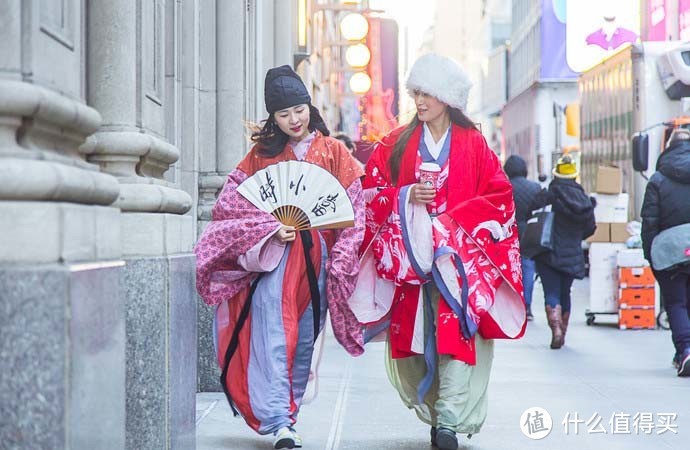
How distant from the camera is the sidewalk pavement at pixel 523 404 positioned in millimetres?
6820

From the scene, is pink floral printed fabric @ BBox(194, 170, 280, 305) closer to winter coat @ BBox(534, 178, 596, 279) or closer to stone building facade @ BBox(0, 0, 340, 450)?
stone building facade @ BBox(0, 0, 340, 450)

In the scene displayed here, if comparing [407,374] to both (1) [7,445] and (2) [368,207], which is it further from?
(1) [7,445]

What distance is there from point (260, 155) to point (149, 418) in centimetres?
195

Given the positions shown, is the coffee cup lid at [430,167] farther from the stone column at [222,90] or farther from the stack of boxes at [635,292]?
the stack of boxes at [635,292]

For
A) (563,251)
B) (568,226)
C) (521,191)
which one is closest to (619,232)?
(521,191)

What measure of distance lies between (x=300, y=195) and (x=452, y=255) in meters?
0.80

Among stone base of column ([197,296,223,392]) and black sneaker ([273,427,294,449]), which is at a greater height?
stone base of column ([197,296,223,392])

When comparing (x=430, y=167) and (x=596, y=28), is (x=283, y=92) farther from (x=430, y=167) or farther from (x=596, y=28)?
(x=596, y=28)

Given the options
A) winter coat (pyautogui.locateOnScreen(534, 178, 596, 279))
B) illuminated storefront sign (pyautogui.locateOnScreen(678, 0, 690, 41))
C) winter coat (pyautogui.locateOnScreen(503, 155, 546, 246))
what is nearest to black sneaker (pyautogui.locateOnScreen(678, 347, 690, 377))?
winter coat (pyautogui.locateOnScreen(534, 178, 596, 279))

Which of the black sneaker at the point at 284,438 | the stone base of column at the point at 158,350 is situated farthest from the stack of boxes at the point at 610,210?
the stone base of column at the point at 158,350

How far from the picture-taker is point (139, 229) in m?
5.14

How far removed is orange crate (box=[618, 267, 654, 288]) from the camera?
14016mm

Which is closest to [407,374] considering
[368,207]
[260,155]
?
[368,207]

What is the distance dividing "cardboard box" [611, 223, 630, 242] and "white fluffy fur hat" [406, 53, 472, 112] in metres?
8.07
